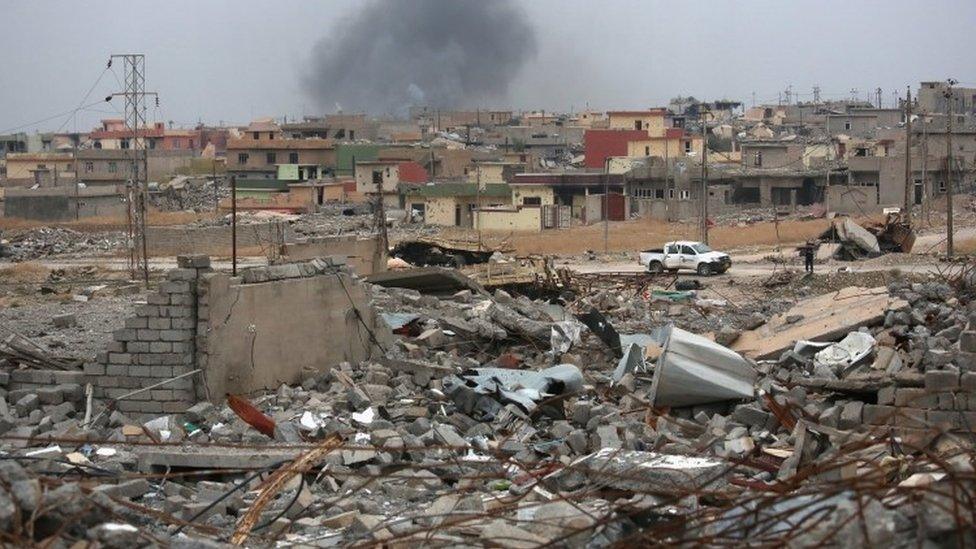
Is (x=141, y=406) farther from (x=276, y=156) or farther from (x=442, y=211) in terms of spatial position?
(x=276, y=156)

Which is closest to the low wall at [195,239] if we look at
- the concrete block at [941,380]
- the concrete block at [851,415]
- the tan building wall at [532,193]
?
the tan building wall at [532,193]

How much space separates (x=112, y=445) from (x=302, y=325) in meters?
4.36

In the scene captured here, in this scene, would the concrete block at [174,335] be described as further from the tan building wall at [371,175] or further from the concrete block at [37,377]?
the tan building wall at [371,175]

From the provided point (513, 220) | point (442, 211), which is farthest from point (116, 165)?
point (513, 220)

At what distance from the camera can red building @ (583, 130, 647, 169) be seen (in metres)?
79.4

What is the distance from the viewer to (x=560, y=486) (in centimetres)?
988

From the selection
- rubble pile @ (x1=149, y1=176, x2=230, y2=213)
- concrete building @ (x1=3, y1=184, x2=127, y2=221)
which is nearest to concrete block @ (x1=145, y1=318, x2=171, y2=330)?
concrete building @ (x1=3, y1=184, x2=127, y2=221)

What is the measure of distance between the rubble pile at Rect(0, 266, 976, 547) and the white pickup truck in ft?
53.9

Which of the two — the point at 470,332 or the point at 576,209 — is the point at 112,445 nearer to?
the point at 470,332

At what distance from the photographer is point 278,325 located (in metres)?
16.3

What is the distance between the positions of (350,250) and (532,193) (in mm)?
37239

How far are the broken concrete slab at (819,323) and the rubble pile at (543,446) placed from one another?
19cm

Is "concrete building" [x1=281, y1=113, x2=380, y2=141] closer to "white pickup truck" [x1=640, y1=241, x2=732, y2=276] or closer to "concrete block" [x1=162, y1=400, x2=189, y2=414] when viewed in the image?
"white pickup truck" [x1=640, y1=241, x2=732, y2=276]

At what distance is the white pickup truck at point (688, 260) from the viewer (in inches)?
1414
